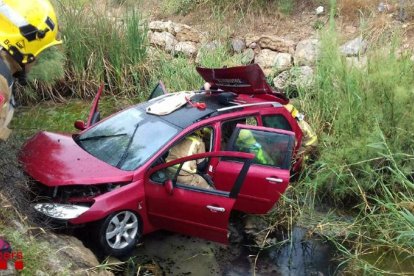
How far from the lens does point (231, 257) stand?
5.54 metres

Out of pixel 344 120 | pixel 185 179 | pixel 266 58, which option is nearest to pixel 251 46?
pixel 266 58

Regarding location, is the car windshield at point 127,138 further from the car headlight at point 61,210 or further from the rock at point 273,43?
the rock at point 273,43

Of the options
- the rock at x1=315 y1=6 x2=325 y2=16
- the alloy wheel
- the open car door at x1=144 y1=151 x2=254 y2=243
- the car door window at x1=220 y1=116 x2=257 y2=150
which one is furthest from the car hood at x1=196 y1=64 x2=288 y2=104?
the rock at x1=315 y1=6 x2=325 y2=16

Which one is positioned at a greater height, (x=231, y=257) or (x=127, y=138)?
(x=127, y=138)

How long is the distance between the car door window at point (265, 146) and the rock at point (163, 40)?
17.8ft

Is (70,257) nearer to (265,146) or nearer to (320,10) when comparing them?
(265,146)

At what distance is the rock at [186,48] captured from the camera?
10.3m

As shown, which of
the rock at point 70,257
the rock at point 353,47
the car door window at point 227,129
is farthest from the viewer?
the rock at point 353,47

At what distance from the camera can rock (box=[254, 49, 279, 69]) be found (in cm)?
1029

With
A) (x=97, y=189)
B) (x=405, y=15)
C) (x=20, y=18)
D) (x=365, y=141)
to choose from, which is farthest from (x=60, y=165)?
(x=405, y=15)

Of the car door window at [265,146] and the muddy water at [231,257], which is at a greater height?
the car door window at [265,146]

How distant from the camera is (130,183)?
199 inches

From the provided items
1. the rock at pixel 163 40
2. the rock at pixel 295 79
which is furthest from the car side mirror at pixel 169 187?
the rock at pixel 163 40

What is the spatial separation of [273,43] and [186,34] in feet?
6.16
